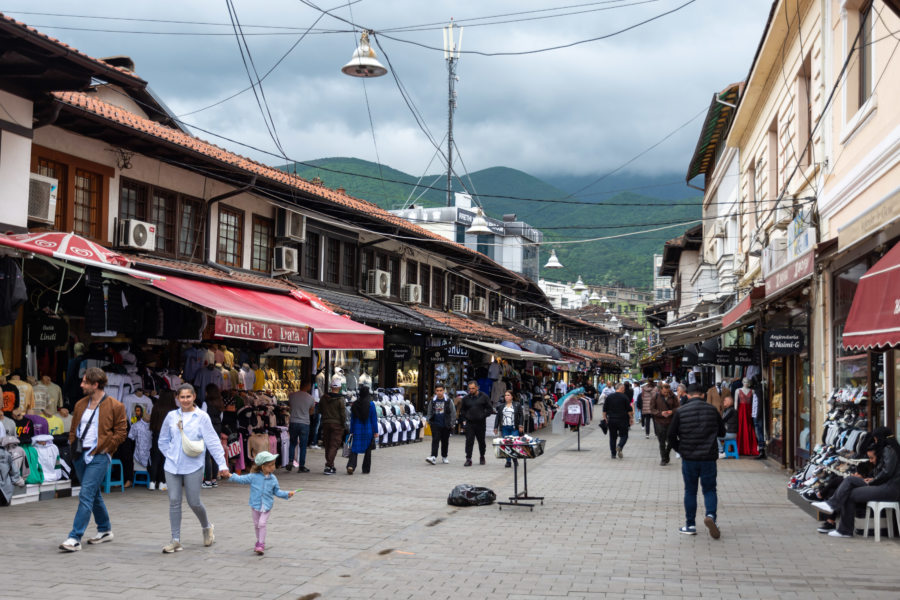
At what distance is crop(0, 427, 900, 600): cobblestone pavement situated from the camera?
282 inches

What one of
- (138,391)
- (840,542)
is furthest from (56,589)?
(840,542)

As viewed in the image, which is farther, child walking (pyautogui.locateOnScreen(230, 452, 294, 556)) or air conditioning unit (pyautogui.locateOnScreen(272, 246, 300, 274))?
air conditioning unit (pyautogui.locateOnScreen(272, 246, 300, 274))

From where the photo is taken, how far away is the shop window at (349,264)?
24.4m

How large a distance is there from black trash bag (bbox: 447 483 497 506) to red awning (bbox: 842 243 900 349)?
17.3 ft

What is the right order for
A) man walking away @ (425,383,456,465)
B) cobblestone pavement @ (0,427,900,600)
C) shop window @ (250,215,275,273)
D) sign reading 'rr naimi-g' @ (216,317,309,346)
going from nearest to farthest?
cobblestone pavement @ (0,427,900,600), sign reading 'rr naimi-g' @ (216,317,309,346), man walking away @ (425,383,456,465), shop window @ (250,215,275,273)

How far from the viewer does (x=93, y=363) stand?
1303 cm

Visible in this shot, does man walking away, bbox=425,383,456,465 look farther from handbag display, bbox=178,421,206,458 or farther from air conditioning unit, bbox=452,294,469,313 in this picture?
air conditioning unit, bbox=452,294,469,313

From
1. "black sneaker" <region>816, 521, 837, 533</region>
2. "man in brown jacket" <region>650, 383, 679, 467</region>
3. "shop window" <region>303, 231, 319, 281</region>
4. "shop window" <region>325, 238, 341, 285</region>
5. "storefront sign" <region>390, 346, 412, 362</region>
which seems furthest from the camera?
"storefront sign" <region>390, 346, 412, 362</region>

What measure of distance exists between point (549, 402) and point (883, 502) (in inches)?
1103

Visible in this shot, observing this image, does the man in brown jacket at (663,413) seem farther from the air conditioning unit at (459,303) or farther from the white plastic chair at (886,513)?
the air conditioning unit at (459,303)

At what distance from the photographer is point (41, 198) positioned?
525 inches

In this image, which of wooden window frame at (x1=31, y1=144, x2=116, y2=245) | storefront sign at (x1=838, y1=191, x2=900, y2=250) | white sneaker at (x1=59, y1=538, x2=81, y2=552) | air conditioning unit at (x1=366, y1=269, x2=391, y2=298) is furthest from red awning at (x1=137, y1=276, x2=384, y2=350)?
storefront sign at (x1=838, y1=191, x2=900, y2=250)

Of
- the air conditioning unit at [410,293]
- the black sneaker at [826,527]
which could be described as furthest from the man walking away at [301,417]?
the air conditioning unit at [410,293]

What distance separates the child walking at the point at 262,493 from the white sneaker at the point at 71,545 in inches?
59.4
